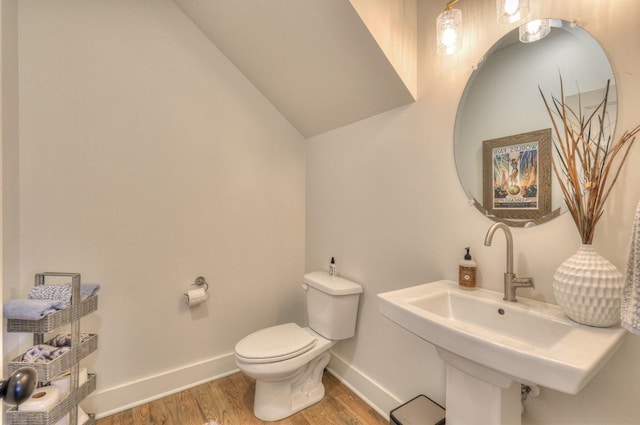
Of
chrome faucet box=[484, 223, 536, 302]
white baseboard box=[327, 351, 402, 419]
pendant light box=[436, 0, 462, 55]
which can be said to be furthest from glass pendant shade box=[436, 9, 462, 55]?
white baseboard box=[327, 351, 402, 419]

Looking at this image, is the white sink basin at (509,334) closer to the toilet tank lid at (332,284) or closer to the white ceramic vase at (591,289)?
the white ceramic vase at (591,289)

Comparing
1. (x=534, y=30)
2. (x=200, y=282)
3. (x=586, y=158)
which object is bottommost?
(x=200, y=282)

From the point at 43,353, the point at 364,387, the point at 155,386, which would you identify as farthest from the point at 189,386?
the point at 364,387

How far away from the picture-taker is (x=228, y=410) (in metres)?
1.68

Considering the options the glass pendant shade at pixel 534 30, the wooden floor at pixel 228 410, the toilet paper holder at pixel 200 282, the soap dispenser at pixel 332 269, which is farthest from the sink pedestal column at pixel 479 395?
the toilet paper holder at pixel 200 282

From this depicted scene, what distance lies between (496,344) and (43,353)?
1.72 metres

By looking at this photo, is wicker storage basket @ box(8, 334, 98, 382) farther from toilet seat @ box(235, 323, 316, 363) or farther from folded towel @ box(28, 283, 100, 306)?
toilet seat @ box(235, 323, 316, 363)

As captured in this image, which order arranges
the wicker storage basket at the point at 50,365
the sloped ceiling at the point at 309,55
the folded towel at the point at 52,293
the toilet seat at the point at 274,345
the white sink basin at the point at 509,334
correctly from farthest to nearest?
the toilet seat at the point at 274,345 < the sloped ceiling at the point at 309,55 < the folded towel at the point at 52,293 < the wicker storage basket at the point at 50,365 < the white sink basin at the point at 509,334

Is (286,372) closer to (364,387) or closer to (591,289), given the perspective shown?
(364,387)

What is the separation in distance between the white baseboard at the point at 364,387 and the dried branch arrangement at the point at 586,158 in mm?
1283

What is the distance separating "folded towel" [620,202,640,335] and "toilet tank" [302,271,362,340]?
1215 mm

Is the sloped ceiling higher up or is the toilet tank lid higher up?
the sloped ceiling

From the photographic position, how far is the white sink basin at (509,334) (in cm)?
67

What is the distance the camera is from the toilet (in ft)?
5.05
